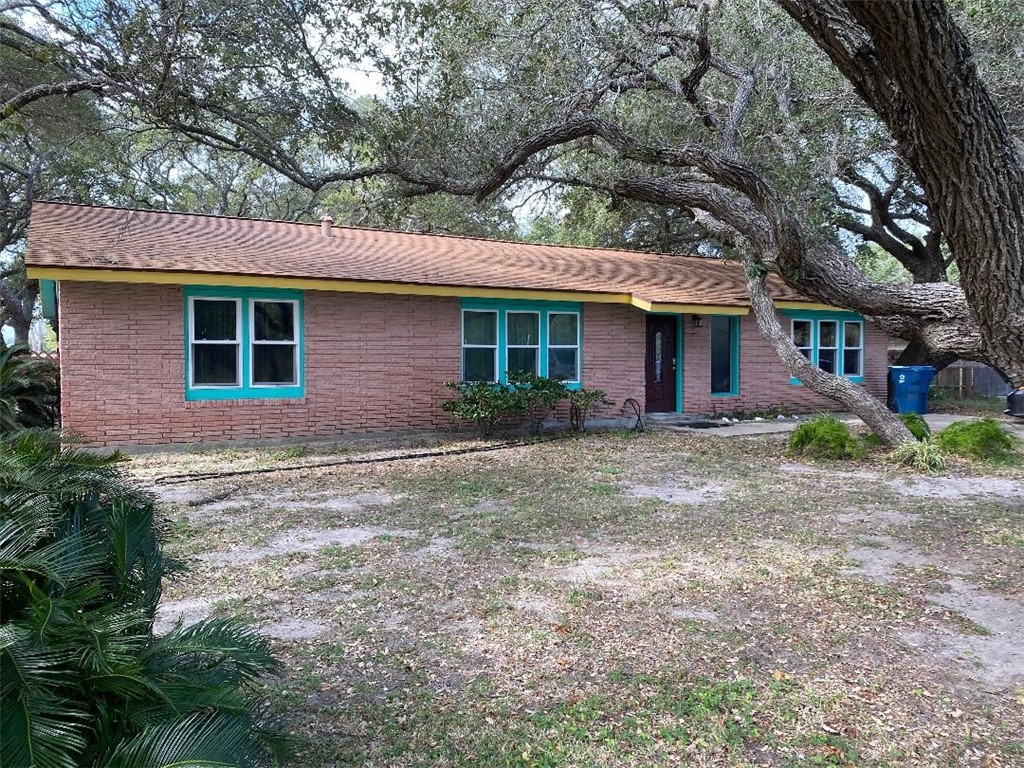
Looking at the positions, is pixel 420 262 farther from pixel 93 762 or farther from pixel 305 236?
pixel 93 762

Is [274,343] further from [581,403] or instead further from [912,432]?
[912,432]

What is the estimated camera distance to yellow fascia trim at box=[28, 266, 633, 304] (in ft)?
32.4

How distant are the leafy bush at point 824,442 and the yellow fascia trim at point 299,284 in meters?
4.24

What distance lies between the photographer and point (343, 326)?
39.4 ft

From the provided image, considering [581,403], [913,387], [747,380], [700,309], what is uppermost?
[700,309]

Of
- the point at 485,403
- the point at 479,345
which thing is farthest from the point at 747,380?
the point at 485,403

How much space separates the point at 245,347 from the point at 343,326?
155 cm

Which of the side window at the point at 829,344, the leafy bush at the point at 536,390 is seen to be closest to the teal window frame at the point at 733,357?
the side window at the point at 829,344

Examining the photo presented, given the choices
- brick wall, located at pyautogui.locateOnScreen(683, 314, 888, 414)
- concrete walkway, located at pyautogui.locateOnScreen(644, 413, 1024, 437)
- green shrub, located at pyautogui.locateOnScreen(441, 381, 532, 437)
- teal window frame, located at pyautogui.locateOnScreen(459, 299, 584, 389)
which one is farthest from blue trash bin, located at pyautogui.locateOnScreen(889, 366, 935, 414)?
green shrub, located at pyautogui.locateOnScreen(441, 381, 532, 437)

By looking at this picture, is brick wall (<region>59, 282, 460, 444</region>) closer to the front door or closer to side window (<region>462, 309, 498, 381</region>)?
side window (<region>462, 309, 498, 381</region>)

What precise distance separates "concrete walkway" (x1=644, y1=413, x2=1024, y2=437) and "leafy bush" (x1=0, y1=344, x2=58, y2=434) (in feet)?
33.7

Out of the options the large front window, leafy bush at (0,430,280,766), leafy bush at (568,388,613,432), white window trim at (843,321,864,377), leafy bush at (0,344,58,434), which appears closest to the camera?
leafy bush at (0,430,280,766)

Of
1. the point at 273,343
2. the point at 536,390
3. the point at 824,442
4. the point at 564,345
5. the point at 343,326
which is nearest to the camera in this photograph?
the point at 824,442

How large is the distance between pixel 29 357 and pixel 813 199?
590 inches
